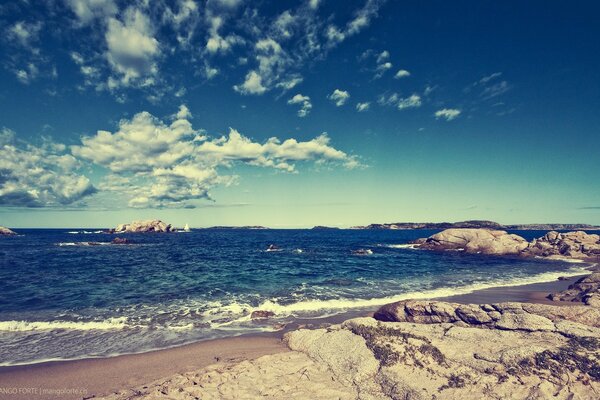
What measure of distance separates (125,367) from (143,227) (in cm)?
15369

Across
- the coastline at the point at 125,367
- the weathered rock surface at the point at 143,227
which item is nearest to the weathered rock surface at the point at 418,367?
the coastline at the point at 125,367

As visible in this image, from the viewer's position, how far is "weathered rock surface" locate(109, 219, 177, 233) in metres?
143

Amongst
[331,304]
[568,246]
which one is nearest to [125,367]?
[331,304]

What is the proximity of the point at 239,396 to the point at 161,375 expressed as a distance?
352 cm

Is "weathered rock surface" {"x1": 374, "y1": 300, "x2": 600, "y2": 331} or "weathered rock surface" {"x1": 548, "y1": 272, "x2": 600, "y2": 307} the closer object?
"weathered rock surface" {"x1": 374, "y1": 300, "x2": 600, "y2": 331}

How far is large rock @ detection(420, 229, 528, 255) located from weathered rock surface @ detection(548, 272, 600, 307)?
36.0 metres

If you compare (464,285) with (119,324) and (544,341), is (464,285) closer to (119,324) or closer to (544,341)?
(544,341)

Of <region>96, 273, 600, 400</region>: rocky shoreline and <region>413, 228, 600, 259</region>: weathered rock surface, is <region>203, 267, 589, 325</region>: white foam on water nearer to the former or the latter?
<region>96, 273, 600, 400</region>: rocky shoreline

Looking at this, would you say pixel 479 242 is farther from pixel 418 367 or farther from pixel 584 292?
pixel 418 367

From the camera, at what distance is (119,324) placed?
15.4 metres

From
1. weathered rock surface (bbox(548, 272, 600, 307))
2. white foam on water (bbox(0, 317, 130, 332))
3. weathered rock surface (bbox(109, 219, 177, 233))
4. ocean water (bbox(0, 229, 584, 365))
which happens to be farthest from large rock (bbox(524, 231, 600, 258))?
weathered rock surface (bbox(109, 219, 177, 233))

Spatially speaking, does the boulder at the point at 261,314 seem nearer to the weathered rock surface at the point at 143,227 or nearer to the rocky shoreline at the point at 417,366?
the rocky shoreline at the point at 417,366

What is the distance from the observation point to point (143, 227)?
146m

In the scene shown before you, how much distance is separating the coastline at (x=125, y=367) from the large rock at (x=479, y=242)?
53962mm
